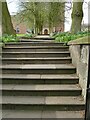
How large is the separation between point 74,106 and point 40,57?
7.54 ft

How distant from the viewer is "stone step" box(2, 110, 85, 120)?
11.2 ft

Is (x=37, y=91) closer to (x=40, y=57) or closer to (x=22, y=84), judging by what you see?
(x=22, y=84)

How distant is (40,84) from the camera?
4441 millimetres

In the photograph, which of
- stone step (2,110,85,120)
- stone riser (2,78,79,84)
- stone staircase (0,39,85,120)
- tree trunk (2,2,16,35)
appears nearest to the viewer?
stone step (2,110,85,120)

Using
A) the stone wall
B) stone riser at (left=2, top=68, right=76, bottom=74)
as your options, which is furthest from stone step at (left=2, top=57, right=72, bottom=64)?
the stone wall

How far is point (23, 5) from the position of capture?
1714 cm

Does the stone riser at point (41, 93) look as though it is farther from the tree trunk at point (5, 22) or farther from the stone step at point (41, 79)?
the tree trunk at point (5, 22)

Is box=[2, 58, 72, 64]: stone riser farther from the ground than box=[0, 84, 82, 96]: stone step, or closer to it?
farther from the ground

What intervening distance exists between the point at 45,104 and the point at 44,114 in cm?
21

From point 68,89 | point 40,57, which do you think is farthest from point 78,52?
point 40,57

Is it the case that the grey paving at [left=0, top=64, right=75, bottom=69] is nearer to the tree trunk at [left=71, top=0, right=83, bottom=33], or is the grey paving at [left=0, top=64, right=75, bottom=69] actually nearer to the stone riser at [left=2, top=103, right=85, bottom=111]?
the stone riser at [left=2, top=103, right=85, bottom=111]

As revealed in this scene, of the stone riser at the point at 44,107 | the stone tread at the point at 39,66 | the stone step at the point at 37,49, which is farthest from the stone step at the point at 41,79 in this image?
the stone step at the point at 37,49

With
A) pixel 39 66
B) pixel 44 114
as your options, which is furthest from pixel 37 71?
pixel 44 114

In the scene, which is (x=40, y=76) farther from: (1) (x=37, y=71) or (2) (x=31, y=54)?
(2) (x=31, y=54)
